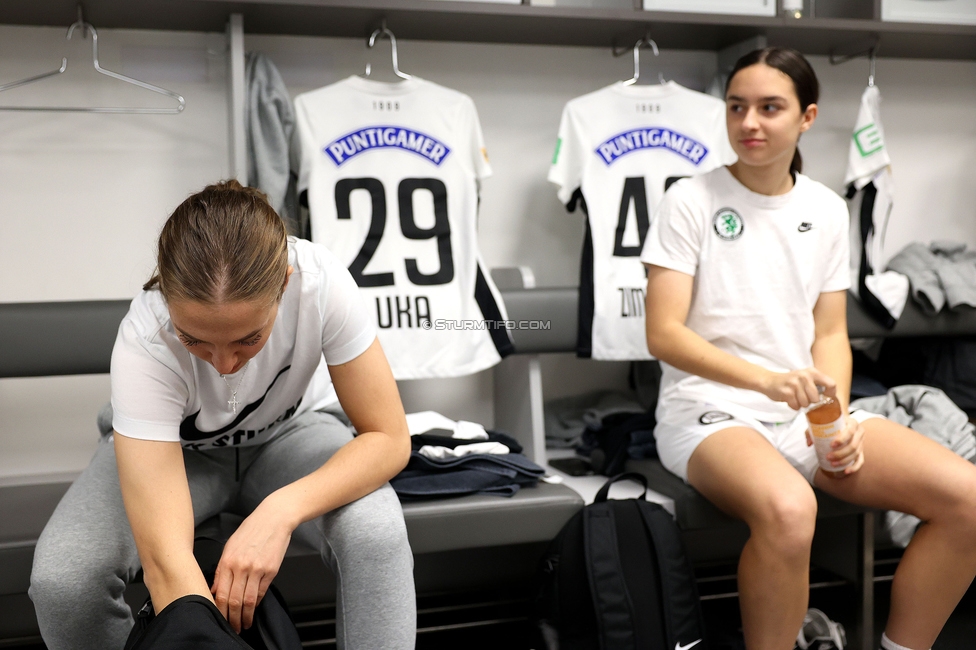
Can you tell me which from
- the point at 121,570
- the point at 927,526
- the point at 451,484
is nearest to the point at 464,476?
the point at 451,484

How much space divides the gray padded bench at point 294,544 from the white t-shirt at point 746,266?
44 centimetres

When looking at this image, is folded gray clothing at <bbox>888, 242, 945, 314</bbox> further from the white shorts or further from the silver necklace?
the silver necklace

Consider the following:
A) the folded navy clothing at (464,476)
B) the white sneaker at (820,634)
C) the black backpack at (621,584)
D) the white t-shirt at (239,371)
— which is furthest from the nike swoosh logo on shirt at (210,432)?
the white sneaker at (820,634)

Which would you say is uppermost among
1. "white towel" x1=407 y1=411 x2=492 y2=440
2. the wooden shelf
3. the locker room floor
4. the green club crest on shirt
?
the wooden shelf

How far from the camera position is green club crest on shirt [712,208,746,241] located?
69.2 inches

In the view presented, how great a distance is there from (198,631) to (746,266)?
1237 mm

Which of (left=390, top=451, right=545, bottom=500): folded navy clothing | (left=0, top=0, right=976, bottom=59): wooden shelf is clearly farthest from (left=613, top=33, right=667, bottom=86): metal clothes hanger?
(left=390, top=451, right=545, bottom=500): folded navy clothing

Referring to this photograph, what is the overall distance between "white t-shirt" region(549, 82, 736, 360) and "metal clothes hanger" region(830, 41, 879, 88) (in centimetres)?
50

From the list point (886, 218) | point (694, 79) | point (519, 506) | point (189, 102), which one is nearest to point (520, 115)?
point (694, 79)

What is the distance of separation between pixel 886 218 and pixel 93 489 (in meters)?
Result: 2.20

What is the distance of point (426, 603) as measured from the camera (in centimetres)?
227

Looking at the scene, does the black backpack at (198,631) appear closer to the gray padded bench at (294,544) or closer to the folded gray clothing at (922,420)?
the gray padded bench at (294,544)

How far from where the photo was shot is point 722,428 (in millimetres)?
1631

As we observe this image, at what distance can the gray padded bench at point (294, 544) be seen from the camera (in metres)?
1.54
